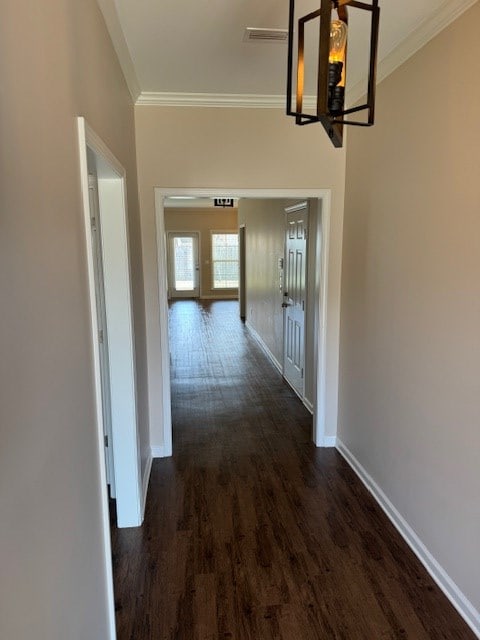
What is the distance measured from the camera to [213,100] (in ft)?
10.4

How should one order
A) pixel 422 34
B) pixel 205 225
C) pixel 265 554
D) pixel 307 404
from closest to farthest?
1. pixel 422 34
2. pixel 265 554
3. pixel 307 404
4. pixel 205 225

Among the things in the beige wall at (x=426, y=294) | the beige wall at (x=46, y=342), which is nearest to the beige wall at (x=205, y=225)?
the beige wall at (x=426, y=294)

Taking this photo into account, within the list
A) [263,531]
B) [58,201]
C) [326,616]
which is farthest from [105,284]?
[326,616]

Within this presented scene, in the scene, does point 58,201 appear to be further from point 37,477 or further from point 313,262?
point 313,262

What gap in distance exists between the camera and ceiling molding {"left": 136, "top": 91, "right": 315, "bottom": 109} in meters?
3.11

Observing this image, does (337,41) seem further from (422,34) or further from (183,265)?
(183,265)

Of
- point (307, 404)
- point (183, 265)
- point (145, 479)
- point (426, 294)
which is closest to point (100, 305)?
point (145, 479)

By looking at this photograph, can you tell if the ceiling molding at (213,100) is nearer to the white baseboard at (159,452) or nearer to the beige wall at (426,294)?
the beige wall at (426,294)

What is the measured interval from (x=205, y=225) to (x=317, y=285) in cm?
994

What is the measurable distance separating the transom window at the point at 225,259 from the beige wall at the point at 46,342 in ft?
37.9

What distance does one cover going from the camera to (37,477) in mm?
1021

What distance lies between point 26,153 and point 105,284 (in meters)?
1.53

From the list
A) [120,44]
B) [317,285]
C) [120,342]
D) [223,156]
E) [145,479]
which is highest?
[120,44]

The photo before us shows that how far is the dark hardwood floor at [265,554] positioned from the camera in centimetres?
200
